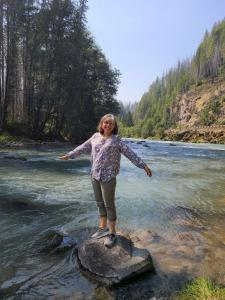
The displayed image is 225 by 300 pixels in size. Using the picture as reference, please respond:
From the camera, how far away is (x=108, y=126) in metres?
6.11

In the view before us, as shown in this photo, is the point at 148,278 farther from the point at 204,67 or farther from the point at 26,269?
the point at 204,67

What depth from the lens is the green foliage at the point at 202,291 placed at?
4.67 meters

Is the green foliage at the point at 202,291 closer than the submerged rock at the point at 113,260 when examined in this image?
Yes

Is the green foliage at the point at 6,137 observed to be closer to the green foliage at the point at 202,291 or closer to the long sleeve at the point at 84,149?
the long sleeve at the point at 84,149

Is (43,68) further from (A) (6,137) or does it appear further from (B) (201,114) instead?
(B) (201,114)

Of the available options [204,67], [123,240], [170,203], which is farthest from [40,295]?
[204,67]

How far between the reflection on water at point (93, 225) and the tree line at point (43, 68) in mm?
20221

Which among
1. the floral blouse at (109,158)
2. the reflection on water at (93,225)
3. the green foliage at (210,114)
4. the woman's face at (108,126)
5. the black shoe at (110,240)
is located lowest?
the reflection on water at (93,225)

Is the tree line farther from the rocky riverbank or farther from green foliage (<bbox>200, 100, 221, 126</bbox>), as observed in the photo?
green foliage (<bbox>200, 100, 221, 126</bbox>)

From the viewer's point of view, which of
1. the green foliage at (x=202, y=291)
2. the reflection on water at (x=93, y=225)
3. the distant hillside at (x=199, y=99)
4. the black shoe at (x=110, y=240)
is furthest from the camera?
the distant hillside at (x=199, y=99)

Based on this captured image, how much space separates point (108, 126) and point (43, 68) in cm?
3162

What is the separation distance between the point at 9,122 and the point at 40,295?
3162 centimetres

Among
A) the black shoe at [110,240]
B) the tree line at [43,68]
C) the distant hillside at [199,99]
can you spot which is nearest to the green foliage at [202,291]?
the black shoe at [110,240]

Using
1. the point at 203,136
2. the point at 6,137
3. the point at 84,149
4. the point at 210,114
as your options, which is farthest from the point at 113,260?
the point at 210,114
